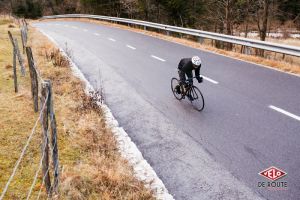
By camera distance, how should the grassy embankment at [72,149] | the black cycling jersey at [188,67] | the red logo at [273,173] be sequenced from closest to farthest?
1. the grassy embankment at [72,149]
2. the red logo at [273,173]
3. the black cycling jersey at [188,67]

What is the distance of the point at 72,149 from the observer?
6.83m

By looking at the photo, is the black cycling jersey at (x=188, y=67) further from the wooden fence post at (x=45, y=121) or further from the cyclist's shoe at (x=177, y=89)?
the wooden fence post at (x=45, y=121)

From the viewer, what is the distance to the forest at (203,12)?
28594mm

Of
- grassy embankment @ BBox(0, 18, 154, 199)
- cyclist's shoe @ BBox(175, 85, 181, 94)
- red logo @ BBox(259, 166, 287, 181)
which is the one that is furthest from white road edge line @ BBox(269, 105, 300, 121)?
grassy embankment @ BBox(0, 18, 154, 199)

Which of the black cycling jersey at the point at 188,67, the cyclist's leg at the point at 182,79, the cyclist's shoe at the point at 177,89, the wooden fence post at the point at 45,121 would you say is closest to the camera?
the wooden fence post at the point at 45,121

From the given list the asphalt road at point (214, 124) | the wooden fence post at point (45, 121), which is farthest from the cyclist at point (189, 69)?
the wooden fence post at point (45, 121)

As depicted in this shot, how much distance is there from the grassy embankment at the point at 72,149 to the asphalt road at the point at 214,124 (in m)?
0.72

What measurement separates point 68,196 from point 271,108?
568 centimetres

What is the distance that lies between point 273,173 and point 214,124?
7.88 feet

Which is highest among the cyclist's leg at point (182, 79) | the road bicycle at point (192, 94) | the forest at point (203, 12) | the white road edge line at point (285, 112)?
the forest at point (203, 12)

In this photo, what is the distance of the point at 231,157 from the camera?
636 centimetres

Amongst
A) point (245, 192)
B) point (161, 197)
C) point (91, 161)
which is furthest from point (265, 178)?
point (91, 161)

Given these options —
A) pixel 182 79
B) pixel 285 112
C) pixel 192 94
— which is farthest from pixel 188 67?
pixel 285 112

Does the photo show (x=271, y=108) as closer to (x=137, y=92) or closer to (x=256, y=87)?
(x=256, y=87)
